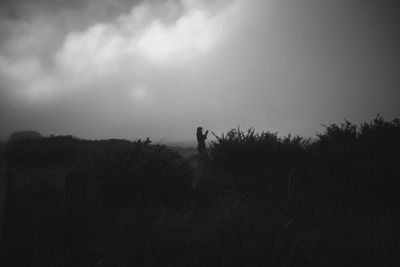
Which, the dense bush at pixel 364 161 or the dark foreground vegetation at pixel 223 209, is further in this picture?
the dense bush at pixel 364 161

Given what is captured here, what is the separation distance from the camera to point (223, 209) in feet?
13.8

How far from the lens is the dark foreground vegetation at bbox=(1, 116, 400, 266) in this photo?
327cm

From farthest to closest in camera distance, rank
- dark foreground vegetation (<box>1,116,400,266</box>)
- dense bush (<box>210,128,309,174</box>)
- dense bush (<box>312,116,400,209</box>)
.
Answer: dense bush (<box>210,128,309,174</box>) < dense bush (<box>312,116,400,209</box>) < dark foreground vegetation (<box>1,116,400,266</box>)

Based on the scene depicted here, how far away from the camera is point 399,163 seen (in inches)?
219

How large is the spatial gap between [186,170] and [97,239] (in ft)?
8.36

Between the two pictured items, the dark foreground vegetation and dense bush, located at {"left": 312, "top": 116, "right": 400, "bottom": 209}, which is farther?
dense bush, located at {"left": 312, "top": 116, "right": 400, "bottom": 209}

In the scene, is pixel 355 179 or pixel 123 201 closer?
pixel 123 201

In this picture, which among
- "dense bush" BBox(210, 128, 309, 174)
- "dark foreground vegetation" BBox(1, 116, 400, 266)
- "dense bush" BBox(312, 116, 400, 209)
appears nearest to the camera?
"dark foreground vegetation" BBox(1, 116, 400, 266)

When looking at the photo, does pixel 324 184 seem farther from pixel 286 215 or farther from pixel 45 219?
pixel 45 219

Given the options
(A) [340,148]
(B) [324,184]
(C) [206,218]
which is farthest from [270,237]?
(A) [340,148]

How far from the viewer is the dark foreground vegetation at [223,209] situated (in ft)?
10.7

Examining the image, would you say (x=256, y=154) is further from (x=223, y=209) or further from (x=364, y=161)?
(x=223, y=209)

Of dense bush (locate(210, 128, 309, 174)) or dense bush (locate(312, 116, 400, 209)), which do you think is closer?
dense bush (locate(312, 116, 400, 209))

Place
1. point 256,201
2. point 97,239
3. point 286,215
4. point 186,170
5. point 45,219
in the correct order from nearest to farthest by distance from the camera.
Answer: point 97,239 → point 45,219 → point 286,215 → point 256,201 → point 186,170
